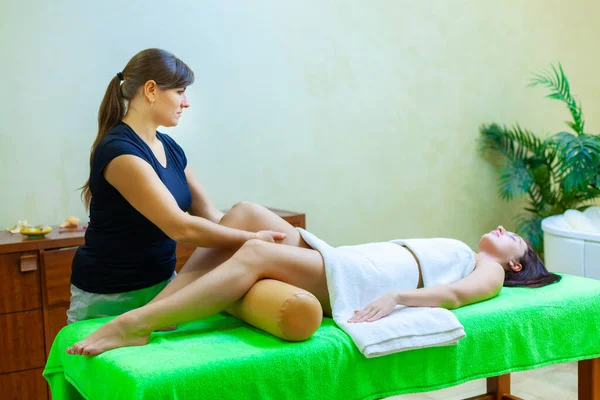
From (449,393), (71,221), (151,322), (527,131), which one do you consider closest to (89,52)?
(71,221)

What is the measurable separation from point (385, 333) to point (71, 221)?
1602mm

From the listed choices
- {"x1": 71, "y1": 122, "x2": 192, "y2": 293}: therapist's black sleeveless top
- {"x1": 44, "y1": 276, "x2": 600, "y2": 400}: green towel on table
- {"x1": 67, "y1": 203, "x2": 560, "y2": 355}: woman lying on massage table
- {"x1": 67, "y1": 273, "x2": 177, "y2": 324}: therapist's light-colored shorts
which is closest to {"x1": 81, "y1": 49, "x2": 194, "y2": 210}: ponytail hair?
{"x1": 71, "y1": 122, "x2": 192, "y2": 293}: therapist's black sleeveless top

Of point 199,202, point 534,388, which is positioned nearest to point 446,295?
point 199,202

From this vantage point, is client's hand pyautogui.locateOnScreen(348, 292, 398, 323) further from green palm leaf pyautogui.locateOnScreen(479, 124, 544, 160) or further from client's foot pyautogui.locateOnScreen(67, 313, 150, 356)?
green palm leaf pyautogui.locateOnScreen(479, 124, 544, 160)

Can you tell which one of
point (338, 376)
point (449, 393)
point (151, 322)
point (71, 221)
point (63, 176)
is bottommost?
point (449, 393)

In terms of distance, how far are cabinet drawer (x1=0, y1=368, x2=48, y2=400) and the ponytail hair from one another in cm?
99

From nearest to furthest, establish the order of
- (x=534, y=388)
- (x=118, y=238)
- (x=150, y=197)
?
(x=150, y=197) → (x=118, y=238) → (x=534, y=388)

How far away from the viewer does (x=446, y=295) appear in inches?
78.1

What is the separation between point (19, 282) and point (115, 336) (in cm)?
104

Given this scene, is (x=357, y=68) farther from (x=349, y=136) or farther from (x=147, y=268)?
(x=147, y=268)

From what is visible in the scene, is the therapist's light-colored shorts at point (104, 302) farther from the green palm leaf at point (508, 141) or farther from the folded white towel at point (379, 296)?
the green palm leaf at point (508, 141)

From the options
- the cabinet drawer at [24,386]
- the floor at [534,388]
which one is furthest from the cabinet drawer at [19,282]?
the floor at [534,388]

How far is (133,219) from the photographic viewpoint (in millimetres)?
1918

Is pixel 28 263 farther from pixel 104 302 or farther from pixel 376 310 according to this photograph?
pixel 376 310
